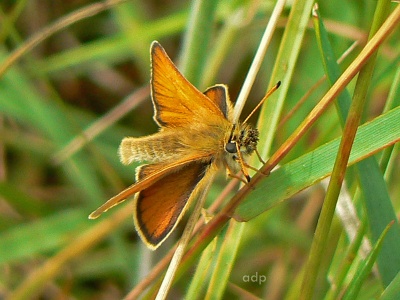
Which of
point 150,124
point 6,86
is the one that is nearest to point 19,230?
point 6,86

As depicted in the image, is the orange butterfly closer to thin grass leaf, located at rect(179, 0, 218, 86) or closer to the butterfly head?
the butterfly head

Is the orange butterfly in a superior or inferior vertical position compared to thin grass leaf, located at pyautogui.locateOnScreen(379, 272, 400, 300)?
superior

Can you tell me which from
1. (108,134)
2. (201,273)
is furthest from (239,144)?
(108,134)

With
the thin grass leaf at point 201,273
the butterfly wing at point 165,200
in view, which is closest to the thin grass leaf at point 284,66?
the butterfly wing at point 165,200

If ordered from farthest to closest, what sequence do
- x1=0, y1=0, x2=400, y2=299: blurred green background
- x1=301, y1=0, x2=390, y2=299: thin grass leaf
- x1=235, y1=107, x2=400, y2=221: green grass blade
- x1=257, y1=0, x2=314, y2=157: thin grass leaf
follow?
x1=0, y1=0, x2=400, y2=299: blurred green background
x1=257, y1=0, x2=314, y2=157: thin grass leaf
x1=235, y1=107, x2=400, y2=221: green grass blade
x1=301, y1=0, x2=390, y2=299: thin grass leaf

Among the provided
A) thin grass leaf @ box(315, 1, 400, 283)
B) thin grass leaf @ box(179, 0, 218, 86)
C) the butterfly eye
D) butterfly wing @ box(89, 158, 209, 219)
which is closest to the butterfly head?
the butterfly eye

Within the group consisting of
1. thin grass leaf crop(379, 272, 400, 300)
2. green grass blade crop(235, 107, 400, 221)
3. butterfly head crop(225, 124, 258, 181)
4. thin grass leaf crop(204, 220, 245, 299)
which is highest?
butterfly head crop(225, 124, 258, 181)

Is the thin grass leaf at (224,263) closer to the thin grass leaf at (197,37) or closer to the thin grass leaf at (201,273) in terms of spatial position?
the thin grass leaf at (201,273)
